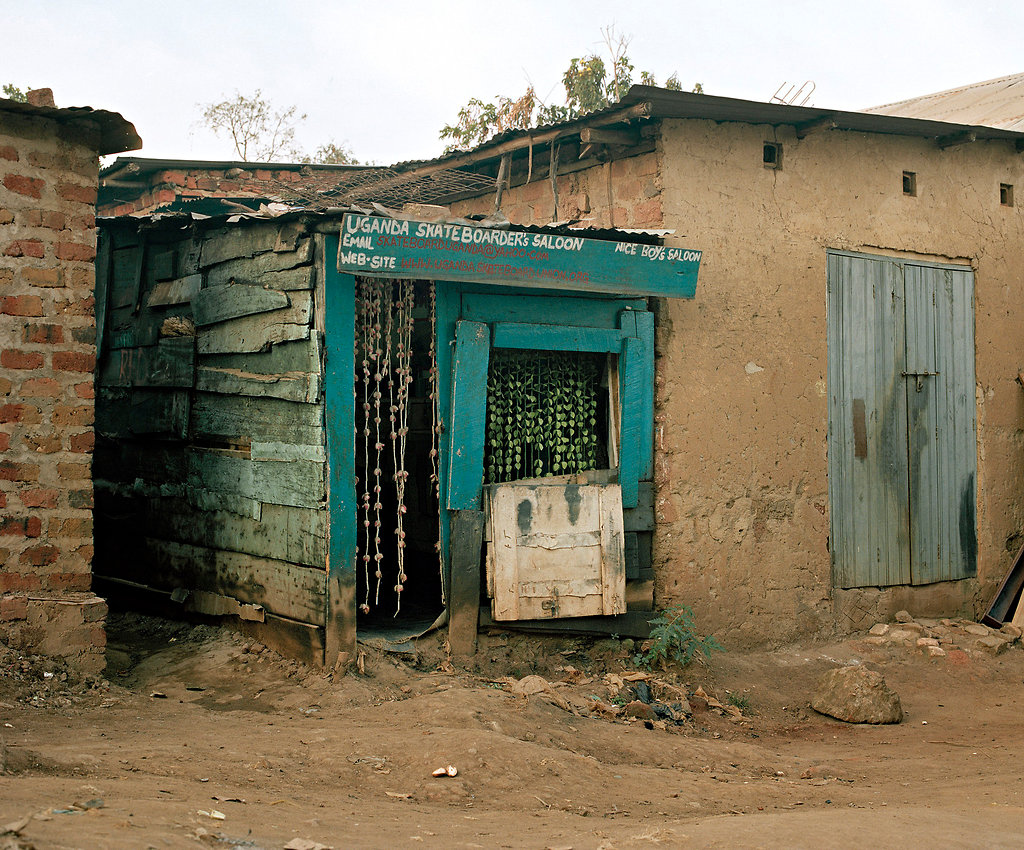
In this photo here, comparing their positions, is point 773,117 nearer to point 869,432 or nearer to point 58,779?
point 869,432

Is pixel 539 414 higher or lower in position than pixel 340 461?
higher

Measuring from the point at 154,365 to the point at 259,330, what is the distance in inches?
47.1

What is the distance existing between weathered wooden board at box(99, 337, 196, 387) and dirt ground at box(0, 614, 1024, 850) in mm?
1671

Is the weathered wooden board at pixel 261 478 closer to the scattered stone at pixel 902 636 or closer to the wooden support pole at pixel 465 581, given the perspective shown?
the wooden support pole at pixel 465 581

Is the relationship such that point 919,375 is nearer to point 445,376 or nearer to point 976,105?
point 445,376

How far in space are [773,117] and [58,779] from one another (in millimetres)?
5912

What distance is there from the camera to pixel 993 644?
7.37m

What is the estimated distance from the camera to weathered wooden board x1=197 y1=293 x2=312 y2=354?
18.5ft

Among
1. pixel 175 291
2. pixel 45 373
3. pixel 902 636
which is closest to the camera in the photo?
pixel 45 373

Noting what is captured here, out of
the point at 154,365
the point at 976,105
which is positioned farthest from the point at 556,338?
the point at 976,105

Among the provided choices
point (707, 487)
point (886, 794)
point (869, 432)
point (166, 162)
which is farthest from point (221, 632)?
point (166, 162)

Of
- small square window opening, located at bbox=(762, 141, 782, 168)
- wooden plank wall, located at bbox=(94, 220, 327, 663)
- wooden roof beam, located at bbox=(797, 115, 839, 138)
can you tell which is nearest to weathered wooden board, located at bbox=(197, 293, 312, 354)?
wooden plank wall, located at bbox=(94, 220, 327, 663)

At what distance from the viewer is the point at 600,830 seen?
144 inches

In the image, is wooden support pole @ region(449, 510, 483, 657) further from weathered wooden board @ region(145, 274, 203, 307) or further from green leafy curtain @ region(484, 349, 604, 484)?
weathered wooden board @ region(145, 274, 203, 307)
